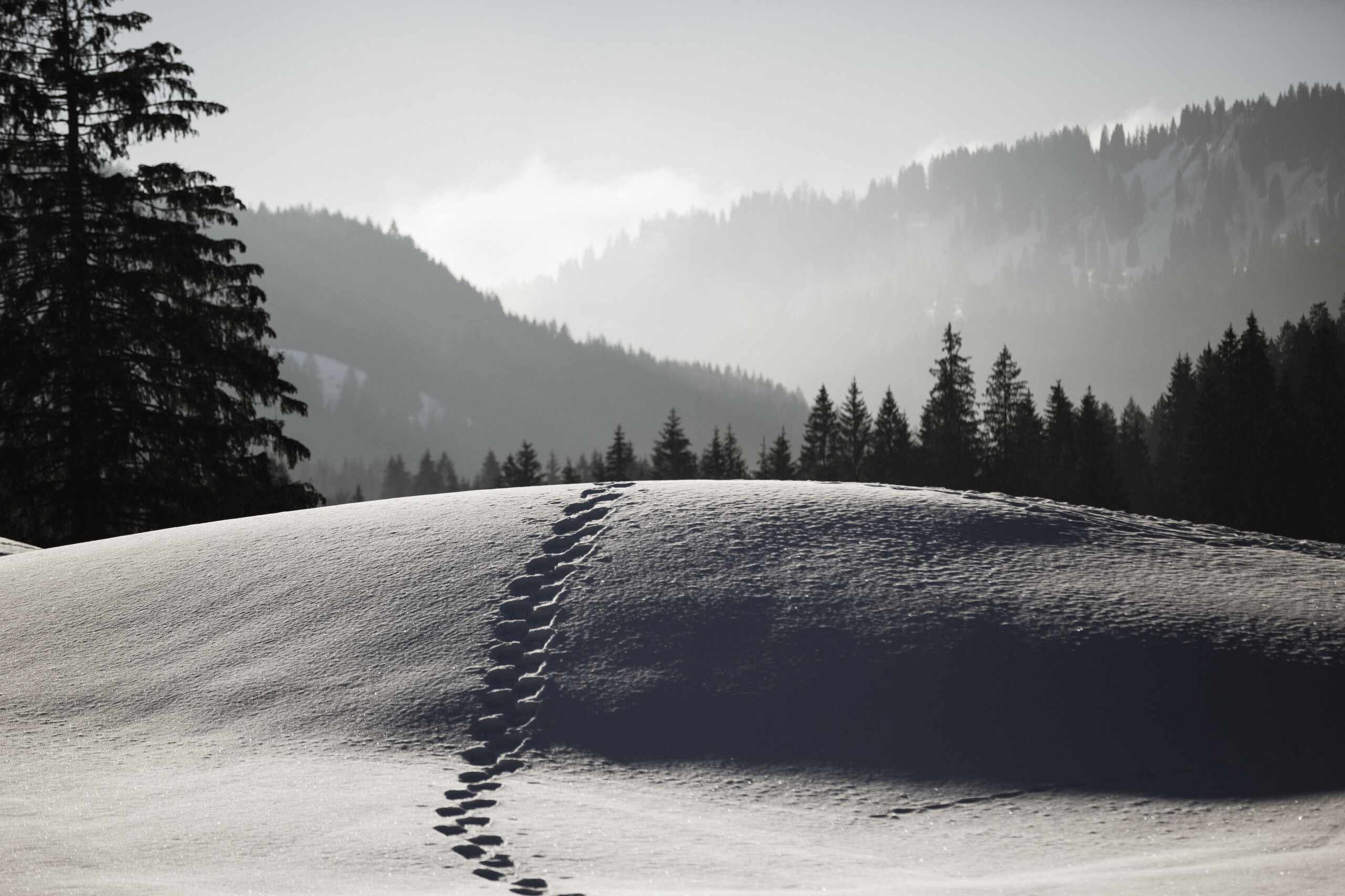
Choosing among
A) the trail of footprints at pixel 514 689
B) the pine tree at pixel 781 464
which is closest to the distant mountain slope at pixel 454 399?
the pine tree at pixel 781 464

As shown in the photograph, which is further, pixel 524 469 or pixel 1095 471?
pixel 524 469

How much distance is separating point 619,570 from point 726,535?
1.01 meters

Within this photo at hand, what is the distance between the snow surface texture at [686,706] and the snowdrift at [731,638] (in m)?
0.03

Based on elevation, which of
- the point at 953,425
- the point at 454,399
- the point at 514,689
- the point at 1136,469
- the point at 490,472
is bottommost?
the point at 514,689

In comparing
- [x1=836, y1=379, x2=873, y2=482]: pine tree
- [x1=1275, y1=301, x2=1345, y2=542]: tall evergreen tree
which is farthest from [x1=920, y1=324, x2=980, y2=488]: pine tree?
[x1=1275, y1=301, x2=1345, y2=542]: tall evergreen tree

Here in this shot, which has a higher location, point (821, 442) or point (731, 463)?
point (821, 442)

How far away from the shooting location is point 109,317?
1496 cm

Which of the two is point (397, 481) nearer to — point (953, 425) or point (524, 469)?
point (524, 469)

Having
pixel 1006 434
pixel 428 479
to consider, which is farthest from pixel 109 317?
pixel 428 479

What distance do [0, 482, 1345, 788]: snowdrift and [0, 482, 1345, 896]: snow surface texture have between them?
0.03 m

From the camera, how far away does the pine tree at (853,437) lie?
51738 millimetres

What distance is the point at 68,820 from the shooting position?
401cm

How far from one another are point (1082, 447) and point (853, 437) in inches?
489

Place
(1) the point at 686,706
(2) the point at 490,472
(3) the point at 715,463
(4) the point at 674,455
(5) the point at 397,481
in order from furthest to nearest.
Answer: (5) the point at 397,481 < (2) the point at 490,472 < (3) the point at 715,463 < (4) the point at 674,455 < (1) the point at 686,706
